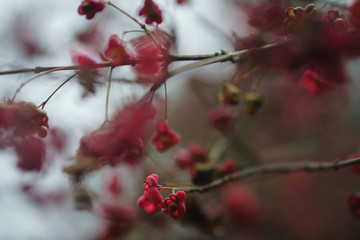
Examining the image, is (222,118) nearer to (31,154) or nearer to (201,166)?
(201,166)

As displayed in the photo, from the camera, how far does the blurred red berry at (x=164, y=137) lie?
937mm

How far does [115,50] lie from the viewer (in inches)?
30.2

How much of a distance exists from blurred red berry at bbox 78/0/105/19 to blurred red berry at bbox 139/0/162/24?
0.35 feet

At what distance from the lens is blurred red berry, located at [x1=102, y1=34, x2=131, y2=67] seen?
2.47ft

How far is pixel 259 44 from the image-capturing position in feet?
2.49

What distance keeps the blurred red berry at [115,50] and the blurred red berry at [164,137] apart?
0.27m

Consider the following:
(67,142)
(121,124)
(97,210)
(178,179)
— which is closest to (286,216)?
(178,179)

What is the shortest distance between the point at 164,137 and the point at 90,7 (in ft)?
1.39

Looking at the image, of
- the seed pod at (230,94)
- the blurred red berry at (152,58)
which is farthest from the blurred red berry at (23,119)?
the seed pod at (230,94)

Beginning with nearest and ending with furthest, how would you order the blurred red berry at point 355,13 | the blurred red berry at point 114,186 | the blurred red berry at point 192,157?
the blurred red berry at point 355,13 → the blurred red berry at point 192,157 → the blurred red berry at point 114,186

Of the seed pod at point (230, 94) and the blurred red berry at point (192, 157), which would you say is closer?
the seed pod at point (230, 94)

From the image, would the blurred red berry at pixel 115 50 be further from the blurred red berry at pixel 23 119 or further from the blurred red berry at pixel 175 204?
the blurred red berry at pixel 175 204

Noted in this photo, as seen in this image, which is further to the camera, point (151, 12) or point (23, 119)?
point (151, 12)

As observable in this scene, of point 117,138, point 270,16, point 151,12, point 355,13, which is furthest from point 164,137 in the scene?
point 355,13
